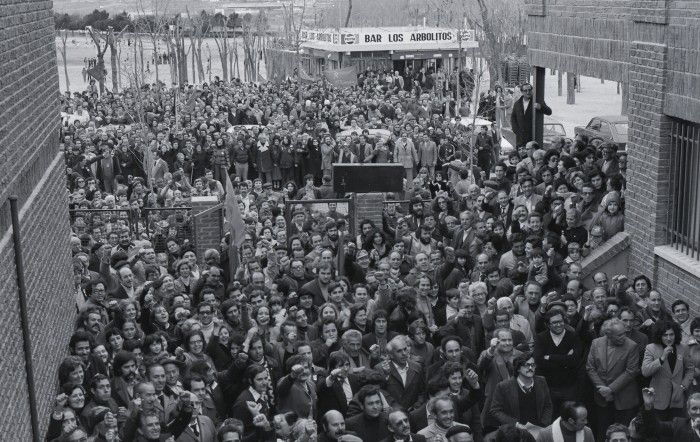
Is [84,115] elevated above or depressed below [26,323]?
below

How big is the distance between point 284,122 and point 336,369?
26143mm

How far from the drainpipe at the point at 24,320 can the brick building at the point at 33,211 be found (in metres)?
0.04

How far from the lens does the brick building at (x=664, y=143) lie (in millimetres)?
13844

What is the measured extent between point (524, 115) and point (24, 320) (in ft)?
42.6

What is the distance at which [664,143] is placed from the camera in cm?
1463

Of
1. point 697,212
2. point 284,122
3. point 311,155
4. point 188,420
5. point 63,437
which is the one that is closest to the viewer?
point 63,437

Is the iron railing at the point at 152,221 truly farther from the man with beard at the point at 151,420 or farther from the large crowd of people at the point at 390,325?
the man with beard at the point at 151,420

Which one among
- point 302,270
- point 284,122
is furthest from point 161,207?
point 284,122

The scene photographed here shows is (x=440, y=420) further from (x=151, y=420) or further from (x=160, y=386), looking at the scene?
(x=160, y=386)

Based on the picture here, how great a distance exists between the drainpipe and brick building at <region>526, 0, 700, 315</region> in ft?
22.6

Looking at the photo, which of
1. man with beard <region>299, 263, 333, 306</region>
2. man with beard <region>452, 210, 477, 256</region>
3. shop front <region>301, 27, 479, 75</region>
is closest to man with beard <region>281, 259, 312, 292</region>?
man with beard <region>299, 263, 333, 306</region>

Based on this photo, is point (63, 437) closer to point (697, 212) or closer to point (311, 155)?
point (697, 212)

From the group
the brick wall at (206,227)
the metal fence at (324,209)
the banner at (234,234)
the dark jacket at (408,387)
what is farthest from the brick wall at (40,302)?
the metal fence at (324,209)

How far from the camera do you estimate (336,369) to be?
34.9 feet
